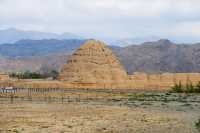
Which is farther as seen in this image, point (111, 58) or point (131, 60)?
point (131, 60)

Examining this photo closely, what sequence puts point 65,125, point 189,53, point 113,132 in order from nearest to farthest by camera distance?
1. point 113,132
2. point 65,125
3. point 189,53

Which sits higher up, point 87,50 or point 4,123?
point 87,50

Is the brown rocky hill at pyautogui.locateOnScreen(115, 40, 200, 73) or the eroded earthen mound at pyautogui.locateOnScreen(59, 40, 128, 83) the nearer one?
the eroded earthen mound at pyautogui.locateOnScreen(59, 40, 128, 83)

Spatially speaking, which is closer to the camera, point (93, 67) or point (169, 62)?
point (93, 67)

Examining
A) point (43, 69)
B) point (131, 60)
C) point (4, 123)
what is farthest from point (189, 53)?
point (4, 123)

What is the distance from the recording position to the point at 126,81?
117 m

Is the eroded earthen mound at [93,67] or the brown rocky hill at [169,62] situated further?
the brown rocky hill at [169,62]

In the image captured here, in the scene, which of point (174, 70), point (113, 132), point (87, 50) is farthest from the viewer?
point (174, 70)

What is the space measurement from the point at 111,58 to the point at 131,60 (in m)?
74.4

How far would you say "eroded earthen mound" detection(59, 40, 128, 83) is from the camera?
11719 cm

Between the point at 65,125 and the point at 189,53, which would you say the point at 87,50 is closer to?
the point at 189,53

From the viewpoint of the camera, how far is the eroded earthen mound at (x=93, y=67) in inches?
4614

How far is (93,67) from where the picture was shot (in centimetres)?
12075

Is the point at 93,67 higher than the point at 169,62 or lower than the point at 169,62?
lower
